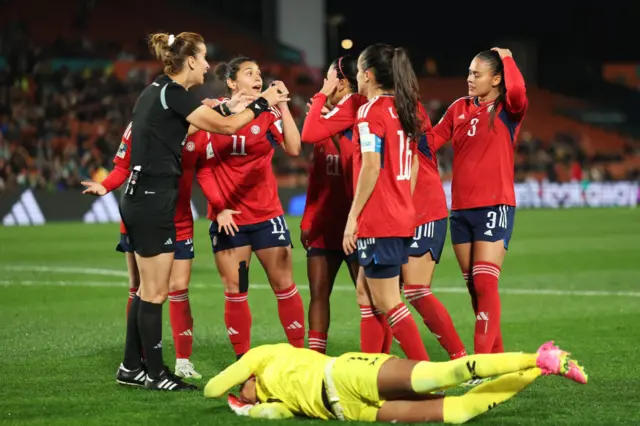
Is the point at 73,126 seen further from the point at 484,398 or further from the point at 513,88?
the point at 484,398

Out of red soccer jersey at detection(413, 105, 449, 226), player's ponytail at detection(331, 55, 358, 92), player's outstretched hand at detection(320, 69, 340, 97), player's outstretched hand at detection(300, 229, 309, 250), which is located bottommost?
player's outstretched hand at detection(300, 229, 309, 250)

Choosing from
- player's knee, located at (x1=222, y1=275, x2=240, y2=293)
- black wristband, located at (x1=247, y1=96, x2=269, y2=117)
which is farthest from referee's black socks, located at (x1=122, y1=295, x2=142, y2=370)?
black wristband, located at (x1=247, y1=96, x2=269, y2=117)

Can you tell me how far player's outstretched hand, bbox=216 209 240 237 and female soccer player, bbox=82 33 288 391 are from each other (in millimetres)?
615

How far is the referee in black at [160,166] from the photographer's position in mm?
6637

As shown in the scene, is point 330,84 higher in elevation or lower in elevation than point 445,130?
higher

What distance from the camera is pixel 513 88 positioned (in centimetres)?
706

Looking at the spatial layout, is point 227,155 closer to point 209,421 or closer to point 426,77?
point 209,421

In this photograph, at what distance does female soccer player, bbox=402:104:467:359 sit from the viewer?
6.99 meters

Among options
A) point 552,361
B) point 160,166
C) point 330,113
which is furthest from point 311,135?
point 552,361

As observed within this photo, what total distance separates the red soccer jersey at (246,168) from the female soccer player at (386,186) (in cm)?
131

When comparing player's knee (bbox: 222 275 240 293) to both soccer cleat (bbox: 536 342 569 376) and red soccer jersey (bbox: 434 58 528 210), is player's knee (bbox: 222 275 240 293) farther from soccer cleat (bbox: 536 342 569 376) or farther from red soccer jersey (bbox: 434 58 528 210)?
soccer cleat (bbox: 536 342 569 376)

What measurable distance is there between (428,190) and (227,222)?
1410 millimetres

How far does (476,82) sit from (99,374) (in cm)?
334

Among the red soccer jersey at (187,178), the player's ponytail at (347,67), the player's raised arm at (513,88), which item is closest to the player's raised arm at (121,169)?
the red soccer jersey at (187,178)
